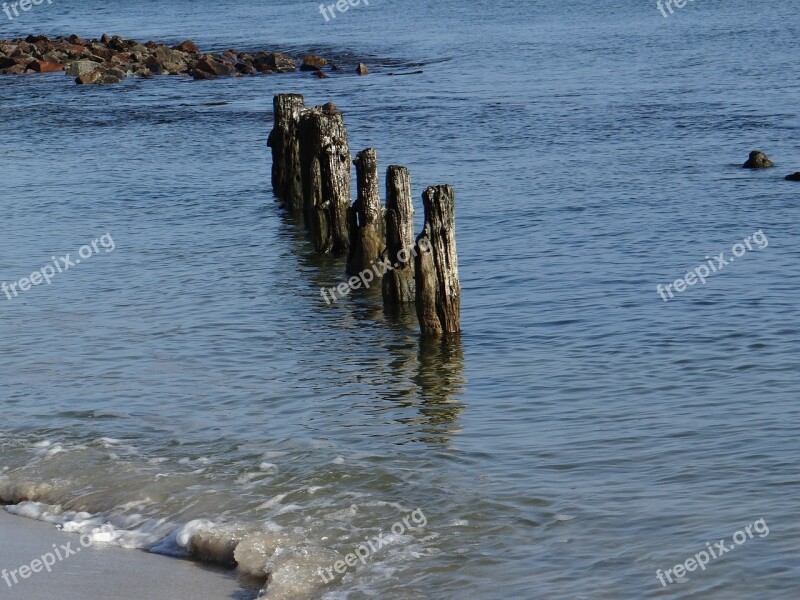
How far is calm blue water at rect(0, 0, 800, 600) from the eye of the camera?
9711 mm

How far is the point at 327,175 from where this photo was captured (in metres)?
20.5

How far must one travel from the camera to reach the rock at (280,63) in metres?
52.3

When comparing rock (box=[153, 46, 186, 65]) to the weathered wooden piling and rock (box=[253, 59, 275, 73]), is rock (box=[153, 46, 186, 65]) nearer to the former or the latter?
rock (box=[253, 59, 275, 73])

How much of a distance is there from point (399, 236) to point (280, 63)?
3744 centimetres

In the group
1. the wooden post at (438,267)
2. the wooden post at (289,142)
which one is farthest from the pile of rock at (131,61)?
the wooden post at (438,267)

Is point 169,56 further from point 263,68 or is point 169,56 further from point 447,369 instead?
point 447,369

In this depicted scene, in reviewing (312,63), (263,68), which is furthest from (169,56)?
(312,63)

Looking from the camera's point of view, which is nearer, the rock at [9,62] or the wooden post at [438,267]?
the wooden post at [438,267]

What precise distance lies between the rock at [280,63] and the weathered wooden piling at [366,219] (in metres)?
34.8

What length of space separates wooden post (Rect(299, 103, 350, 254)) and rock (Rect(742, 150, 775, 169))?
1114 centimetres

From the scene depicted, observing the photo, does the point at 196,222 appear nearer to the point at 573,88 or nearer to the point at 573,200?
the point at 573,200

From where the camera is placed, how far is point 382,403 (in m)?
13.3

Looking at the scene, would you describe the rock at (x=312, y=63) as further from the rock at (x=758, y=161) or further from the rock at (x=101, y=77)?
the rock at (x=758, y=161)

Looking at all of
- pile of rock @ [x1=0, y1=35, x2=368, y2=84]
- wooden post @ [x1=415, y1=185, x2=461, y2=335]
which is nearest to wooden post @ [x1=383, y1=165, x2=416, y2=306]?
wooden post @ [x1=415, y1=185, x2=461, y2=335]
